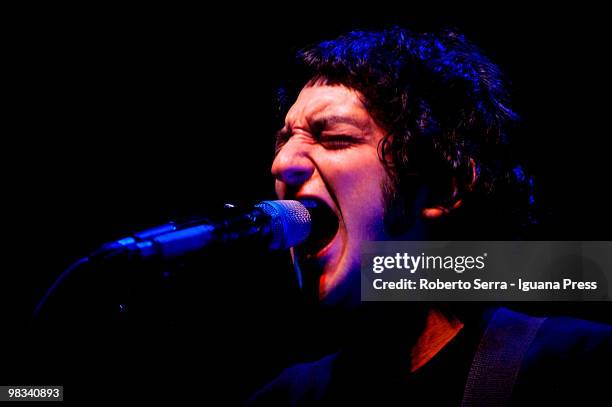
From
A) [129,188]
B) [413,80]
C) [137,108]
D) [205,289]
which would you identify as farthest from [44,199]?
[413,80]

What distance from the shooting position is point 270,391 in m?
2.20

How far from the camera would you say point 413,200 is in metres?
1.73

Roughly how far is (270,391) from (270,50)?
5.83 feet

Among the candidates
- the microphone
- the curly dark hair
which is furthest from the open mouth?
the curly dark hair

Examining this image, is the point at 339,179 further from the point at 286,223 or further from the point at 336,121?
the point at 286,223

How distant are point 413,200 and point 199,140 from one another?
1398 mm

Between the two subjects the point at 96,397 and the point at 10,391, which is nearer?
the point at 10,391

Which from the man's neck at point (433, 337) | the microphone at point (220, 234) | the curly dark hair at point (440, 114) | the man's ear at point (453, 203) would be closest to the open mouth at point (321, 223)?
the microphone at point (220, 234)

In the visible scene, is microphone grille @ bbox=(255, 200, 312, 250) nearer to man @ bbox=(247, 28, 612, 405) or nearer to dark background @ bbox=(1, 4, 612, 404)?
man @ bbox=(247, 28, 612, 405)

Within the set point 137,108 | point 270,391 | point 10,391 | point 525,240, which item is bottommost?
point 270,391

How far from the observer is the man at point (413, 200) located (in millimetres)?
1491

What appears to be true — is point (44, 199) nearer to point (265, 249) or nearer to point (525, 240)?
point (265, 249)

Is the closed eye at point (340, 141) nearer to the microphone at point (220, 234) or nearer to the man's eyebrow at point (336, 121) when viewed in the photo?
the man's eyebrow at point (336, 121)

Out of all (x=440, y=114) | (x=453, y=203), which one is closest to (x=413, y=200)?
(x=453, y=203)
